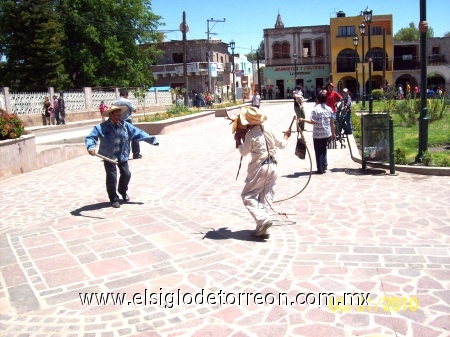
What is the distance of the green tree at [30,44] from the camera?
3416 cm

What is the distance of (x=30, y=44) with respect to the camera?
113 feet

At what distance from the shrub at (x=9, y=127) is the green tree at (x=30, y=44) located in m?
26.3

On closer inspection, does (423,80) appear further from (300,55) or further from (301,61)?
(300,55)

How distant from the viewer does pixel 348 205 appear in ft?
22.6

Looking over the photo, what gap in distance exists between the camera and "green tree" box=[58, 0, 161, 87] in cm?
3991

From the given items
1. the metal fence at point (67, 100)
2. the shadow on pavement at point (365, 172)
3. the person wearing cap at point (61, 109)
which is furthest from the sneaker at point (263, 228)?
the person wearing cap at point (61, 109)

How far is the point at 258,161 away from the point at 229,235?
997 millimetres

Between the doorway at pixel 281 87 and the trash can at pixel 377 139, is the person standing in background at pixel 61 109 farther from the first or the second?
the doorway at pixel 281 87

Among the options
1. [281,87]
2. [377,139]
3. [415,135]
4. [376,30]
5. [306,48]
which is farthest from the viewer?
[281,87]

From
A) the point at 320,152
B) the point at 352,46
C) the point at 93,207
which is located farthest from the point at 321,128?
the point at 352,46

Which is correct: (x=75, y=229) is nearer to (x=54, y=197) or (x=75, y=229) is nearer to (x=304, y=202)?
(x=54, y=197)

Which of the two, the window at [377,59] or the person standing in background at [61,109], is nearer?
the person standing in background at [61,109]

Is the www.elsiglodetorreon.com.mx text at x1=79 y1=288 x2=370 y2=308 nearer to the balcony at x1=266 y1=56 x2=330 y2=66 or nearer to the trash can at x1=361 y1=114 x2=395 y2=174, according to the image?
the trash can at x1=361 y1=114 x2=395 y2=174

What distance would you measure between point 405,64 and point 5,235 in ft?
186
